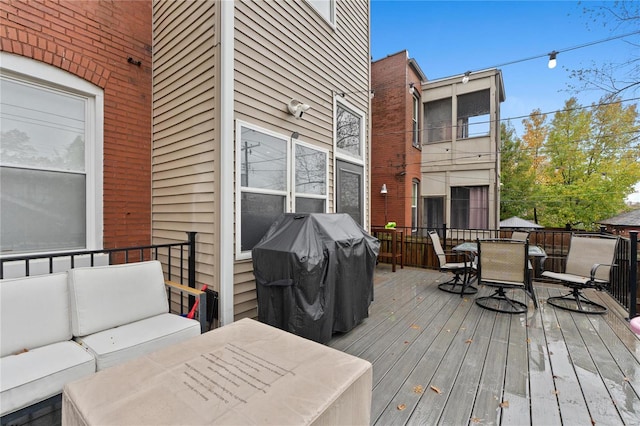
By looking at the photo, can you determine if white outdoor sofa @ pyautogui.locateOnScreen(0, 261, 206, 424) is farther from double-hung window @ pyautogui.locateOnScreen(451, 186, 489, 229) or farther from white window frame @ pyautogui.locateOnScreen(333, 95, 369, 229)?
double-hung window @ pyautogui.locateOnScreen(451, 186, 489, 229)

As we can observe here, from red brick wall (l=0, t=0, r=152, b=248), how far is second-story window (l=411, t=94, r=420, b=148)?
8.15 m

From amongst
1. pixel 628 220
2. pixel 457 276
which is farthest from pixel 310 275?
pixel 628 220

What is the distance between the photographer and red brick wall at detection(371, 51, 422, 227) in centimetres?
902

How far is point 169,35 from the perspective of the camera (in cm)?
362

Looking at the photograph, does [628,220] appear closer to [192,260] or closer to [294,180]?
[294,180]

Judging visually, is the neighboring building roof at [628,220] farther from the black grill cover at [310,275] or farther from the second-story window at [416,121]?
the black grill cover at [310,275]

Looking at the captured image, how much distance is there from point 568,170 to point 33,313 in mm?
20303

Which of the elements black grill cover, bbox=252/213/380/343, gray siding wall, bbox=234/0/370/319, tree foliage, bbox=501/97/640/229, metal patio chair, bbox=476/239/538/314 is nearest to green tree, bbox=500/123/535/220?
tree foliage, bbox=501/97/640/229

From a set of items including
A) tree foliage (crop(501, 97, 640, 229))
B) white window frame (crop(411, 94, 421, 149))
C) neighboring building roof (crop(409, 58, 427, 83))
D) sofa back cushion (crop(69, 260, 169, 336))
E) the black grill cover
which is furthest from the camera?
tree foliage (crop(501, 97, 640, 229))

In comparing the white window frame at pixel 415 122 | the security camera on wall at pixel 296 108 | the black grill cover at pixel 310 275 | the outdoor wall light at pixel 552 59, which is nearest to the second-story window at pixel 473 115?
the white window frame at pixel 415 122

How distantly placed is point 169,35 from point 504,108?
13545 mm

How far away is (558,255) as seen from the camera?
590 centimetres

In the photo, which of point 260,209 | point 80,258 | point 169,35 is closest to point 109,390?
point 260,209

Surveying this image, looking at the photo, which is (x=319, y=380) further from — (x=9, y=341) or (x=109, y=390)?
(x=9, y=341)
